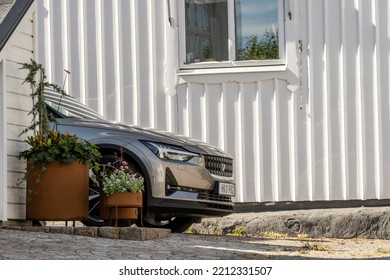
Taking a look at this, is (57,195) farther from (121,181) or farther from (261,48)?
(261,48)

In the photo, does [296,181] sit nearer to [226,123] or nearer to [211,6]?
[226,123]

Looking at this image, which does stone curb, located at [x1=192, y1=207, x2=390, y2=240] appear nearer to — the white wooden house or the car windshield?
the white wooden house

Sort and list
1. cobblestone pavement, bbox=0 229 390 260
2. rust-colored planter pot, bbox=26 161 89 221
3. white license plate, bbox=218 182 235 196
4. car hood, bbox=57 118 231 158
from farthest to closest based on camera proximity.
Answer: white license plate, bbox=218 182 235 196 < car hood, bbox=57 118 231 158 < rust-colored planter pot, bbox=26 161 89 221 < cobblestone pavement, bbox=0 229 390 260

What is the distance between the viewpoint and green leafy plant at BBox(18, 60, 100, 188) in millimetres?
13250

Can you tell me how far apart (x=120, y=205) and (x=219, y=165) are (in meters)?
1.83

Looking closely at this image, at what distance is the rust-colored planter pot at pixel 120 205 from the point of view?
13.4m

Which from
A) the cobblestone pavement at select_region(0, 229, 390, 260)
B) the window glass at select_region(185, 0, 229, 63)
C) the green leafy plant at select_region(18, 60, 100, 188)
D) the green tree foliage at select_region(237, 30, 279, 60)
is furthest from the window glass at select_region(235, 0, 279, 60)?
the green leafy plant at select_region(18, 60, 100, 188)

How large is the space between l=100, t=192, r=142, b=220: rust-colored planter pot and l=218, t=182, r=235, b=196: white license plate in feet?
4.12

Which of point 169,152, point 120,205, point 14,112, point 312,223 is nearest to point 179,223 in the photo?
point 169,152

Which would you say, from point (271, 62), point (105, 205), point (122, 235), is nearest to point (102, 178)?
point (105, 205)

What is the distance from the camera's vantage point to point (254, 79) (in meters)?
17.3

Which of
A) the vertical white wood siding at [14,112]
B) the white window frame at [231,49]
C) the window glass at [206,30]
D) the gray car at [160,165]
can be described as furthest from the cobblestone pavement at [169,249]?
the window glass at [206,30]

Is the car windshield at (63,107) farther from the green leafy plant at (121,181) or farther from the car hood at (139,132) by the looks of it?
the green leafy plant at (121,181)

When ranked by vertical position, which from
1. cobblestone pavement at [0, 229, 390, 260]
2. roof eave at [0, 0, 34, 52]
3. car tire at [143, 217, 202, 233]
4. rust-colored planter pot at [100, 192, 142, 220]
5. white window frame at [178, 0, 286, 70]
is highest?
white window frame at [178, 0, 286, 70]
